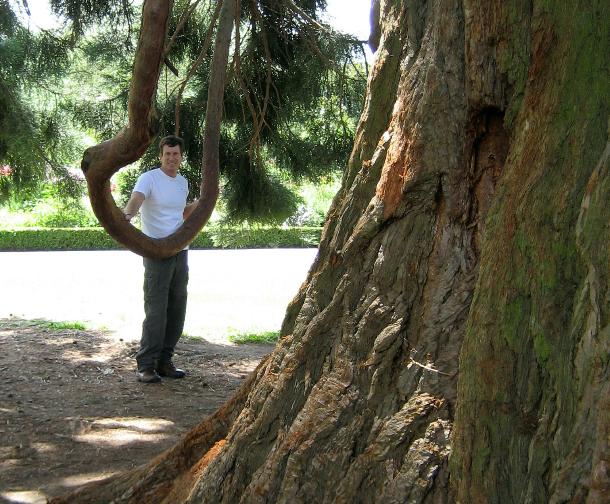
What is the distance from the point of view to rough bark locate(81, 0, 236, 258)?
3.17 metres

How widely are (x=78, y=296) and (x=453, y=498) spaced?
1077cm

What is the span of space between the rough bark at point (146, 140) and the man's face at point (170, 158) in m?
1.80

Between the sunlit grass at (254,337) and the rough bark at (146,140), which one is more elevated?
the rough bark at (146,140)

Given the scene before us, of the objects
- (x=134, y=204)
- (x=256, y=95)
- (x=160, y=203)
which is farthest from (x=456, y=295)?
(x=256, y=95)

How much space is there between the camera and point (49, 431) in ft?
16.7

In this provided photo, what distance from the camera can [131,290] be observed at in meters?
13.4

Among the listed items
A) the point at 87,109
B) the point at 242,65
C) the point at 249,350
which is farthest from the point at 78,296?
the point at 242,65

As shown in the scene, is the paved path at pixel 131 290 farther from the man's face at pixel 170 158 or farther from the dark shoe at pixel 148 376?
the man's face at pixel 170 158

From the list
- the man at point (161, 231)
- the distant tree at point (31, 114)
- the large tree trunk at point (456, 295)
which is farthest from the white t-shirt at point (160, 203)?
the large tree trunk at point (456, 295)

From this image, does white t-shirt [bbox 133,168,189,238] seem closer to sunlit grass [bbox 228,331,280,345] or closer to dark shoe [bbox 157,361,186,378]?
dark shoe [bbox 157,361,186,378]

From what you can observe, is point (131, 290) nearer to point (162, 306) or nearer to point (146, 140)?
point (162, 306)

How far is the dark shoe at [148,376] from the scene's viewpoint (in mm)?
6391

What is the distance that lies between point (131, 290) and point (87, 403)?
7.69 meters

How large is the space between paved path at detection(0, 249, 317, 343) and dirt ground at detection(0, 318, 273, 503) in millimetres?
845
